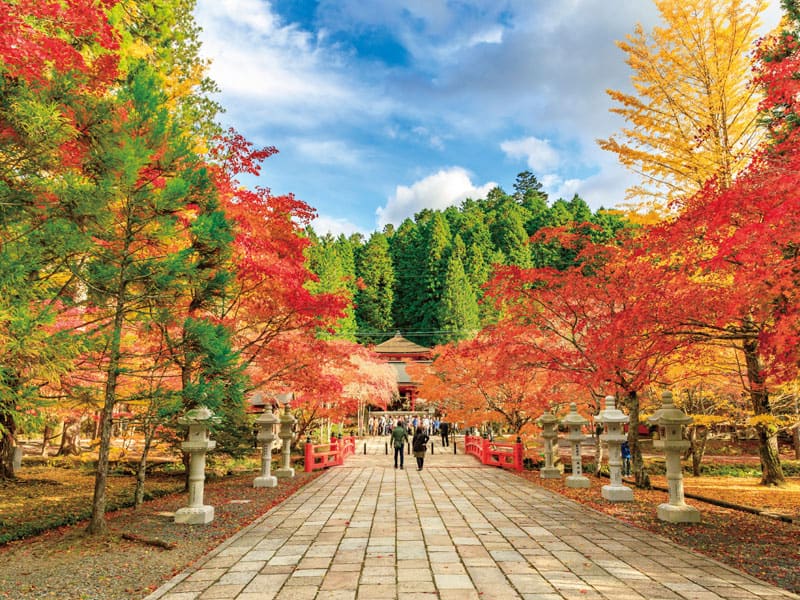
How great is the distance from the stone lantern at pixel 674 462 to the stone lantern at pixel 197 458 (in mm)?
6562

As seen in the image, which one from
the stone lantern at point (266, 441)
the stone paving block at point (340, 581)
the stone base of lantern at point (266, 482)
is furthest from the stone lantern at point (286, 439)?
the stone paving block at point (340, 581)

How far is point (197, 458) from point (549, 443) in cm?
861

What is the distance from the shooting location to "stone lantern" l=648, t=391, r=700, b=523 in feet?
22.5

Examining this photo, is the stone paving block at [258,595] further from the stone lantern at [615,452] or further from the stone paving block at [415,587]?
the stone lantern at [615,452]

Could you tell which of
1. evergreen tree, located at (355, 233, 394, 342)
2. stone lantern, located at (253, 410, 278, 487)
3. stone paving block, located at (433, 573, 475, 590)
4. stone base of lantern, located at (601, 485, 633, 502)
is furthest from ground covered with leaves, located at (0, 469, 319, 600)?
evergreen tree, located at (355, 233, 394, 342)

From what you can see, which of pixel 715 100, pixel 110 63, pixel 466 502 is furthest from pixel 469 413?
pixel 110 63

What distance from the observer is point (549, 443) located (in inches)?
489

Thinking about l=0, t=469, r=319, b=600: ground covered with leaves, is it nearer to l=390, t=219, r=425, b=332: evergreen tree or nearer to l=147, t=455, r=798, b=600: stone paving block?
l=147, t=455, r=798, b=600: stone paving block

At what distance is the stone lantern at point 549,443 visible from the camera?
1215 centimetres

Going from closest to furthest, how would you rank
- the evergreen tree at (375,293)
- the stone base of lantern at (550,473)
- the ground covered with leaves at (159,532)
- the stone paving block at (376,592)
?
the stone paving block at (376,592) < the ground covered with leaves at (159,532) < the stone base of lantern at (550,473) < the evergreen tree at (375,293)

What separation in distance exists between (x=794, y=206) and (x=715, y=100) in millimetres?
7768

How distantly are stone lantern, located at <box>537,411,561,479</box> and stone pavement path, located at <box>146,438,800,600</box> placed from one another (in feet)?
11.8

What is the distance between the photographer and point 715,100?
10.7m

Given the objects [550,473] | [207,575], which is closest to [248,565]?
[207,575]
